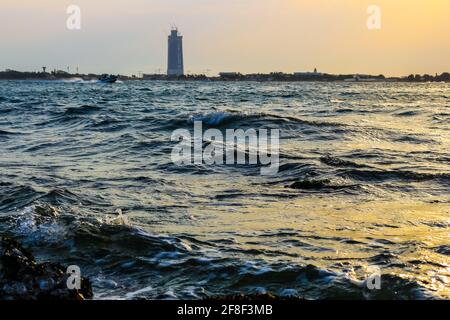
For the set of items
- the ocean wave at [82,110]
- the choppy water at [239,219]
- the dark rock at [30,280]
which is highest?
the ocean wave at [82,110]

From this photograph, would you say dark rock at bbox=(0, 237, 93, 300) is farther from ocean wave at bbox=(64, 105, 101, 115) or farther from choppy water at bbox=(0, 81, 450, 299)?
ocean wave at bbox=(64, 105, 101, 115)

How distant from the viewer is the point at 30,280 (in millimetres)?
4914

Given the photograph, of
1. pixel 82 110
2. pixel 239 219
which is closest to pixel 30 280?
pixel 239 219

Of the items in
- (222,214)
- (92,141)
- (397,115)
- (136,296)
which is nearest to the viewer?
(136,296)

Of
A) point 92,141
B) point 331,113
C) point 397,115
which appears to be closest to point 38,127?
point 92,141

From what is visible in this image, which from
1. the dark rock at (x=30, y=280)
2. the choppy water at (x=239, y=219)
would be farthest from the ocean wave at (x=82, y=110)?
the dark rock at (x=30, y=280)

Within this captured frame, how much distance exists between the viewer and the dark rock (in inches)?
190

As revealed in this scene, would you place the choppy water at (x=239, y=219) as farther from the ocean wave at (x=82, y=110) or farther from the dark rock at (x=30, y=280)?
the ocean wave at (x=82, y=110)

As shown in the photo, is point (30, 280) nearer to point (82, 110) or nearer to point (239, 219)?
point (239, 219)

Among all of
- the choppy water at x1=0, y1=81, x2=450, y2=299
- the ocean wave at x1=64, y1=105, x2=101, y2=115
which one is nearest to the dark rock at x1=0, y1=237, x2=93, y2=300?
the choppy water at x1=0, y1=81, x2=450, y2=299

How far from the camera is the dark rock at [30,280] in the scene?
483 cm
